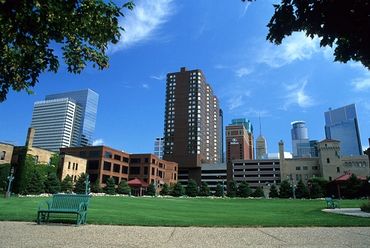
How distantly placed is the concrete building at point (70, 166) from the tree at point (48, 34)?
7363 cm

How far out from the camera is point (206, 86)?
16725cm

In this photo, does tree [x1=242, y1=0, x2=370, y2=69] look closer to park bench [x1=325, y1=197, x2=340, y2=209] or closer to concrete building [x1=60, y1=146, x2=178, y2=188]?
park bench [x1=325, y1=197, x2=340, y2=209]

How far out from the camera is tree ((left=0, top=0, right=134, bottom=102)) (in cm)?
569

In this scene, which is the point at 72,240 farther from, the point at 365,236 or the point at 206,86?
the point at 206,86

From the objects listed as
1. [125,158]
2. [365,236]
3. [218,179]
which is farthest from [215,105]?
[365,236]

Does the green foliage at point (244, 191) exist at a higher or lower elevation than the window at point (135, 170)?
lower

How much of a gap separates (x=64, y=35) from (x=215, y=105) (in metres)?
187

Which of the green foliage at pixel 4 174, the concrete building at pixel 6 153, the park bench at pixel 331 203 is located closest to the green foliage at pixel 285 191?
the park bench at pixel 331 203

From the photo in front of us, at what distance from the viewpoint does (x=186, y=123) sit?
151375mm

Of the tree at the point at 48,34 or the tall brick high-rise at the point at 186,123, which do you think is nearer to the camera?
the tree at the point at 48,34

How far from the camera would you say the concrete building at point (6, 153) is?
64312 mm

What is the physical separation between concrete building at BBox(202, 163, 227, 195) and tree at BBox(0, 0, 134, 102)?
144 m

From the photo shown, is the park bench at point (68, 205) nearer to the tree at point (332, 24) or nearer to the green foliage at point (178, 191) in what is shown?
the tree at point (332, 24)

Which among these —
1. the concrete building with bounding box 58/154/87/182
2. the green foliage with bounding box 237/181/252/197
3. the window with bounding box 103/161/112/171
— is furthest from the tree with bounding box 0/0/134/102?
the window with bounding box 103/161/112/171
